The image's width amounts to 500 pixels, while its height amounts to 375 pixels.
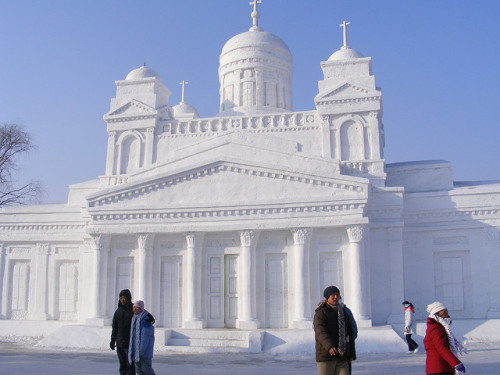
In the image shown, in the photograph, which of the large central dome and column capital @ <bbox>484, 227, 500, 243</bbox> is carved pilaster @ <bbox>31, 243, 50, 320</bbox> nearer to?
the large central dome

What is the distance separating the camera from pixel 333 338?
7805 millimetres

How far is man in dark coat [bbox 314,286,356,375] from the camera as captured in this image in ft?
25.4

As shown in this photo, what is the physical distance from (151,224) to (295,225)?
19.3 feet

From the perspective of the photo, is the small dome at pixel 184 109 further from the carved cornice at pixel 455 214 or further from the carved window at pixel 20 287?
the carved cornice at pixel 455 214

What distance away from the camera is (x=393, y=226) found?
914 inches

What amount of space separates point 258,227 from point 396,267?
6.39 m

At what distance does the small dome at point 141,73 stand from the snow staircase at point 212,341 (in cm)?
1579

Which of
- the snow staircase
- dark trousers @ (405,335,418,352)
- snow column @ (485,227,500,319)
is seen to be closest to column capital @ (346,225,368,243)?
dark trousers @ (405,335,418,352)

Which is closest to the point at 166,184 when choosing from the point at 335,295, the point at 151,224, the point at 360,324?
the point at 151,224

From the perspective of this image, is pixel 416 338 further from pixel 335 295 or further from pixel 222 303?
pixel 335 295

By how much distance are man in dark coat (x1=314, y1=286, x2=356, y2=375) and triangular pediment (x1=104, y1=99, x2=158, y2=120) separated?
22.7 metres

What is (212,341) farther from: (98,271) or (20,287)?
(20,287)

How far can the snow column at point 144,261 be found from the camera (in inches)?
872

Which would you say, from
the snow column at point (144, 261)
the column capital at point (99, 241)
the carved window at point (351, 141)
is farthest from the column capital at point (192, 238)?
the carved window at point (351, 141)
